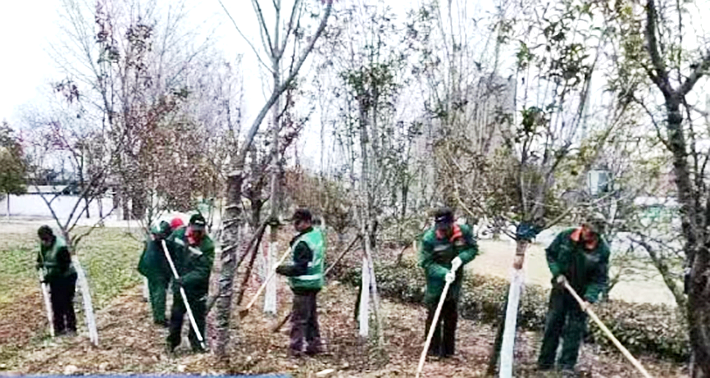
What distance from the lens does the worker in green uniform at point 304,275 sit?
6.37m

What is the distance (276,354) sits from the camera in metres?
6.41

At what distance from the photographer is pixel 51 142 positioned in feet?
32.4

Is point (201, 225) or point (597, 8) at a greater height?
point (597, 8)

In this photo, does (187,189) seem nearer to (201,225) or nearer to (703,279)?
(201,225)

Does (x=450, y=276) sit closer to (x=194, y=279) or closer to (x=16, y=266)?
(x=194, y=279)

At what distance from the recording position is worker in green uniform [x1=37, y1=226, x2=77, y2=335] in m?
7.70

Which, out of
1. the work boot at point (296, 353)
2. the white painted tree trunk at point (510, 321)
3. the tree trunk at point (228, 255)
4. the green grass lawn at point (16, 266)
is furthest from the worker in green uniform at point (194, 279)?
the green grass lawn at point (16, 266)

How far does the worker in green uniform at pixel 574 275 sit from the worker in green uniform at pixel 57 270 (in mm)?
5009

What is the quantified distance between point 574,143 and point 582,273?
4.35ft

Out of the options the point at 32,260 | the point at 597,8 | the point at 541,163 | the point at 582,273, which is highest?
the point at 597,8

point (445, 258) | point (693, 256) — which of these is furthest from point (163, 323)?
point (693, 256)

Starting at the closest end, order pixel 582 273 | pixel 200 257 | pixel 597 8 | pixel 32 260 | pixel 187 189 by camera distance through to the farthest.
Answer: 1. pixel 597 8
2. pixel 582 273
3. pixel 200 257
4. pixel 187 189
5. pixel 32 260

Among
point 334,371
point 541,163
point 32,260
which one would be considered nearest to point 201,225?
point 334,371

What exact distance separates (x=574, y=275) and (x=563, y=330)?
0.53m
